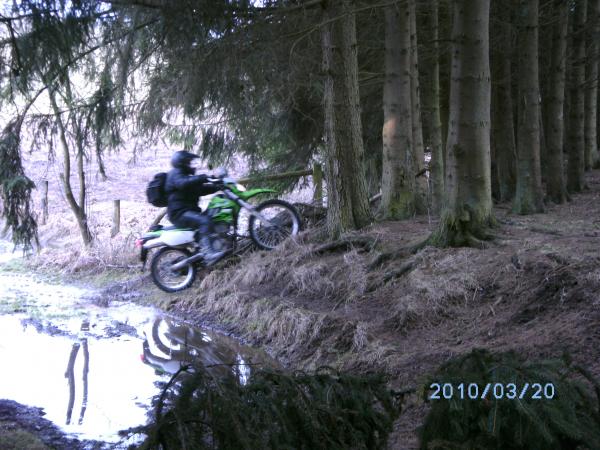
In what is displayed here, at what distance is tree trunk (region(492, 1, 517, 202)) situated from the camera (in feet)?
44.0

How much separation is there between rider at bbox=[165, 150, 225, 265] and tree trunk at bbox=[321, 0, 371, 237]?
5.87 feet

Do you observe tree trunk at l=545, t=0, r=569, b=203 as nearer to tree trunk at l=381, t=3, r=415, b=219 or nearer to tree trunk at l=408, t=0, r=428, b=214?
tree trunk at l=408, t=0, r=428, b=214

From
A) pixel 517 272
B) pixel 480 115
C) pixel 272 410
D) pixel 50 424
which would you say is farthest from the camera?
pixel 480 115

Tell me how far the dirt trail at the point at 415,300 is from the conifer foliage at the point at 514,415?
1.61 m

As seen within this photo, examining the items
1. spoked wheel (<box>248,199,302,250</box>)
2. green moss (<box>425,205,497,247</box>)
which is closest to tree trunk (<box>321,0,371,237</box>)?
spoked wheel (<box>248,199,302,250</box>)

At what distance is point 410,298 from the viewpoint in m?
7.28

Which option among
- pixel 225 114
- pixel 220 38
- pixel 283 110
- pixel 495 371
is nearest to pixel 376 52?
pixel 283 110

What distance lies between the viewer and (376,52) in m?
13.1

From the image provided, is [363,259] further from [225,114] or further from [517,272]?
[225,114]

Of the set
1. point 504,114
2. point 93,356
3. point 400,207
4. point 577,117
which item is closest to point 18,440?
point 93,356

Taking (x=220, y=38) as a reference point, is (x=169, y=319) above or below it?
below

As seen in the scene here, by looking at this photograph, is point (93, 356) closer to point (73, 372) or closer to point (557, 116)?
point (73, 372)

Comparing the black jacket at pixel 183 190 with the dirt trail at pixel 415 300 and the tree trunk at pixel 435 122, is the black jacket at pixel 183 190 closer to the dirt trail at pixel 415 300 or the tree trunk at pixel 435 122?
the dirt trail at pixel 415 300

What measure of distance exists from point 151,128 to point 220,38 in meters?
3.49
